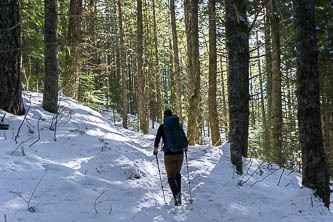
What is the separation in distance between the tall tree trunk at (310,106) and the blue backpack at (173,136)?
2618 mm

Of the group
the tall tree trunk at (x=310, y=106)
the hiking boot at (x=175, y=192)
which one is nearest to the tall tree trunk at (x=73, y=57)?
the hiking boot at (x=175, y=192)

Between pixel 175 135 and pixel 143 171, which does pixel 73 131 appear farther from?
pixel 175 135

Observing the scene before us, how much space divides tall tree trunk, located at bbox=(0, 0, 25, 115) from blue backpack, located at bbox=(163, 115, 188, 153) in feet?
14.0

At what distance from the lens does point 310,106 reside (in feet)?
16.9

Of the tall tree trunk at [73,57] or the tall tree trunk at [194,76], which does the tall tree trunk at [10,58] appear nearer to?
the tall tree trunk at [73,57]

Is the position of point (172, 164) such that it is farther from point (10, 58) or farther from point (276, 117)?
point (276, 117)

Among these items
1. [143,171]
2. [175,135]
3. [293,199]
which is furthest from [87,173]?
[293,199]

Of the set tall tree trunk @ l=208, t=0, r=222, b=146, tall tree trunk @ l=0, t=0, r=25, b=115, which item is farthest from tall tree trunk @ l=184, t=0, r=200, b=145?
tall tree trunk @ l=0, t=0, r=25, b=115

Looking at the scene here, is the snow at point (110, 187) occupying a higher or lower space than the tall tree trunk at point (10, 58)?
lower

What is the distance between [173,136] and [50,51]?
212 inches

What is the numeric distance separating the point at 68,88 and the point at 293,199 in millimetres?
11009

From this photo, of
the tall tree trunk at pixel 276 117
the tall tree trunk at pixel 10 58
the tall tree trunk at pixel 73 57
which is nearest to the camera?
the tall tree trunk at pixel 10 58

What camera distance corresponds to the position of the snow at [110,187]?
371cm

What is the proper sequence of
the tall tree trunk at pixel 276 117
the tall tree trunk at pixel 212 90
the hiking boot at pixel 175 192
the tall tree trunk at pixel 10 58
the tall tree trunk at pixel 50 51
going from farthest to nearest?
1. the tall tree trunk at pixel 212 90
2. the tall tree trunk at pixel 276 117
3. the tall tree trunk at pixel 50 51
4. the tall tree trunk at pixel 10 58
5. the hiking boot at pixel 175 192
